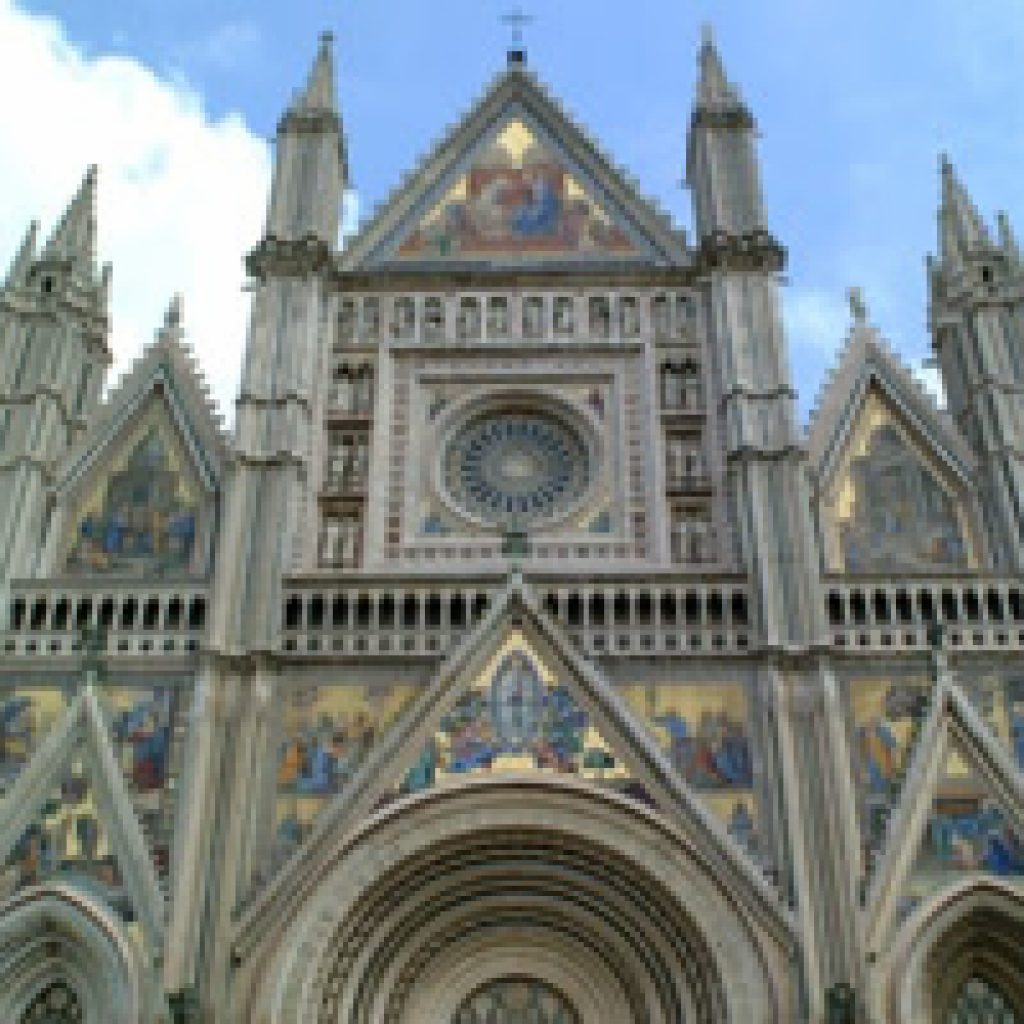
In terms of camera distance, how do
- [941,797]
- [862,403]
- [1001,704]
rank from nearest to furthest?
[941,797]
[1001,704]
[862,403]

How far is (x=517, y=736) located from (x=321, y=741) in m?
2.38

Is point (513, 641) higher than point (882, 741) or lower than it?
higher

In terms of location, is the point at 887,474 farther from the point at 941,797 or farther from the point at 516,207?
the point at 516,207

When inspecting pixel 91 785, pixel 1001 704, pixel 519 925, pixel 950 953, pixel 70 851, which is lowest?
pixel 950 953

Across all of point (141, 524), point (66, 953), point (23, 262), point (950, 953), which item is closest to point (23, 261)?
point (23, 262)

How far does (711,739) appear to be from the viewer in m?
15.8

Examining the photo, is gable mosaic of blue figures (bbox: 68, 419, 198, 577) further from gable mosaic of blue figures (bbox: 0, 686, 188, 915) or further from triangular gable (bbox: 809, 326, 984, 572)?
triangular gable (bbox: 809, 326, 984, 572)

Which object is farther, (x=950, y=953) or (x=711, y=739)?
(x=711, y=739)

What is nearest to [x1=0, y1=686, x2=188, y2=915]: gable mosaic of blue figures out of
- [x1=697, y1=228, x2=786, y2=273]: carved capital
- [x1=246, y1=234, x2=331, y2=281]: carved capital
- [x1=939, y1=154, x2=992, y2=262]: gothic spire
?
[x1=246, y1=234, x2=331, y2=281]: carved capital

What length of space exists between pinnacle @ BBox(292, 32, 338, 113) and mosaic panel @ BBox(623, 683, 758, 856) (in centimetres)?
1209

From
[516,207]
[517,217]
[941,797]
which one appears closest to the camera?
[941,797]

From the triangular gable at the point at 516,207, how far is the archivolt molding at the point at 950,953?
34.9ft

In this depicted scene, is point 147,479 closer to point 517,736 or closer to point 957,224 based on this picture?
point 517,736

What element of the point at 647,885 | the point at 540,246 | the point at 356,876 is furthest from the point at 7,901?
the point at 540,246
